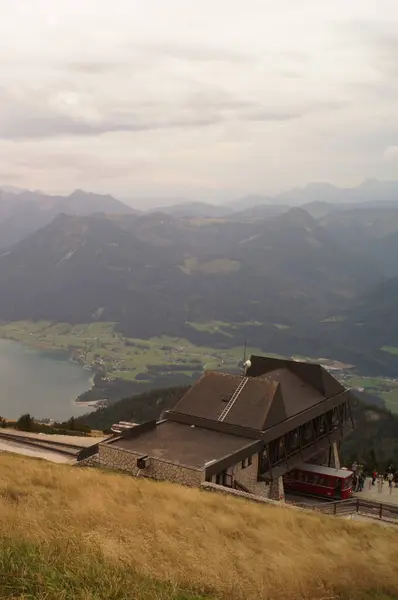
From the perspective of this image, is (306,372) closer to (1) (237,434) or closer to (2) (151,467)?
(1) (237,434)

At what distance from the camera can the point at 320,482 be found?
124ft

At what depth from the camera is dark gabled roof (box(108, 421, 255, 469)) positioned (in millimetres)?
30312

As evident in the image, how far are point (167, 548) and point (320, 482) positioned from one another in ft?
89.1

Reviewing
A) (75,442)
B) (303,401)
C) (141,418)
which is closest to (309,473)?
(303,401)

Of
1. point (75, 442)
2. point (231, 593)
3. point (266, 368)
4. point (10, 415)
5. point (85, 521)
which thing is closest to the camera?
point (231, 593)

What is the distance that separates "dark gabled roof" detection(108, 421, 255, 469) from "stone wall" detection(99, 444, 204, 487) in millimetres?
374

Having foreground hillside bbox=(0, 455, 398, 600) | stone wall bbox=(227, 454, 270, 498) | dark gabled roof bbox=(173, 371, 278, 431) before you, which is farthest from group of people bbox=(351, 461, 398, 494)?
foreground hillside bbox=(0, 455, 398, 600)

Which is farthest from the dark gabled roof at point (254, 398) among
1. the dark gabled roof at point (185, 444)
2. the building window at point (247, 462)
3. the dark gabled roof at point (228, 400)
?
the building window at point (247, 462)

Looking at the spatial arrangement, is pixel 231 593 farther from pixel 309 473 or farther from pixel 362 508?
pixel 309 473

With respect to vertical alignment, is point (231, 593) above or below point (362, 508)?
above

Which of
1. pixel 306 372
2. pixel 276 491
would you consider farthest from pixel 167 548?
pixel 306 372

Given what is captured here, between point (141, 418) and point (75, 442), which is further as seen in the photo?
point (141, 418)

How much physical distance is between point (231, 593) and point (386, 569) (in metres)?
5.07

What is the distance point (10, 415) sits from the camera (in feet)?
627
